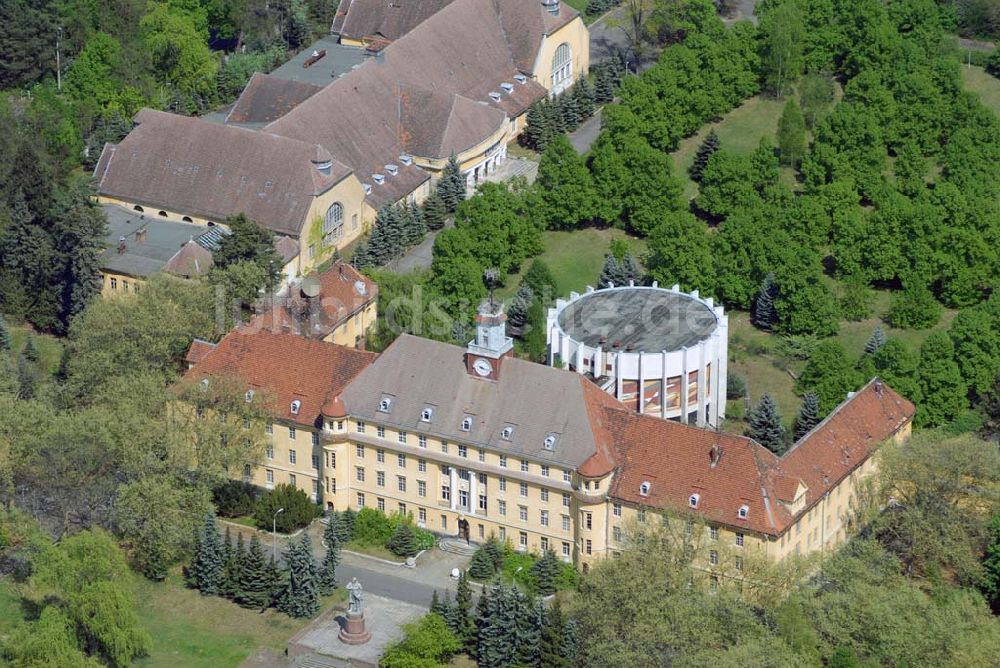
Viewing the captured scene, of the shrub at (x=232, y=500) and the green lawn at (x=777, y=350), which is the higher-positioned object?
the shrub at (x=232, y=500)

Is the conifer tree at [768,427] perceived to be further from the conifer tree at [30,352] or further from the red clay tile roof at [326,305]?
the conifer tree at [30,352]

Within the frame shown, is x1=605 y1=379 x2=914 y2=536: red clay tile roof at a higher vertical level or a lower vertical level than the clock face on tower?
lower

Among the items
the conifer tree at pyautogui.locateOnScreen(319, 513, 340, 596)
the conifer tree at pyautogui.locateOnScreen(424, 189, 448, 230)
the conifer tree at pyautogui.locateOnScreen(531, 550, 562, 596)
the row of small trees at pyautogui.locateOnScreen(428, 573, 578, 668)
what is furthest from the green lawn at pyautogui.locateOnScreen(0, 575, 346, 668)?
the conifer tree at pyautogui.locateOnScreen(424, 189, 448, 230)

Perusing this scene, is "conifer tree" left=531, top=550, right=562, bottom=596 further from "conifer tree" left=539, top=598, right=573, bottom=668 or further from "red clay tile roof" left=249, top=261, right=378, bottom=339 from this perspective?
"red clay tile roof" left=249, top=261, right=378, bottom=339

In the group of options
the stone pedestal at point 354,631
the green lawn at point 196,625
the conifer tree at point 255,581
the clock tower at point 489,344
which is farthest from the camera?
the clock tower at point 489,344

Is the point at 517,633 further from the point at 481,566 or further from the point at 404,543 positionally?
the point at 404,543

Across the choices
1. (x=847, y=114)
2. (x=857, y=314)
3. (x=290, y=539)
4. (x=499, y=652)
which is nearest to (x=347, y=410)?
(x=290, y=539)

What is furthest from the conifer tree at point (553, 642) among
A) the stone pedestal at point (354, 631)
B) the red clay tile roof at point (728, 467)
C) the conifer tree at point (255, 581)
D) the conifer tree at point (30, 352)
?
the conifer tree at point (30, 352)

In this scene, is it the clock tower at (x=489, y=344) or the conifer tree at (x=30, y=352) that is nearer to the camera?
the clock tower at (x=489, y=344)
